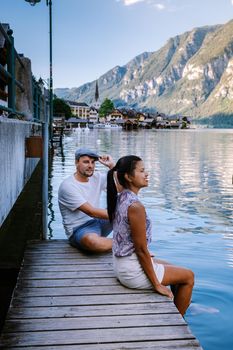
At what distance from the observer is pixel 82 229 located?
656 centimetres

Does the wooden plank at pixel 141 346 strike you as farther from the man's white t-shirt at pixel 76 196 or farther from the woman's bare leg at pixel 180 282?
the man's white t-shirt at pixel 76 196

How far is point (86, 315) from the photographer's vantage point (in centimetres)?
427

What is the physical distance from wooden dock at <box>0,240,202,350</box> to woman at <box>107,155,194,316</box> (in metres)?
0.15

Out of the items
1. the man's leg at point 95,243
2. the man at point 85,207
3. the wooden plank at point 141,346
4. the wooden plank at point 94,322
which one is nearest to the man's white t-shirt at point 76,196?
the man at point 85,207

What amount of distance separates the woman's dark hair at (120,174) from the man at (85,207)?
1.37 metres

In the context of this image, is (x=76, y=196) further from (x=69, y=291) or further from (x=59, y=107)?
(x=59, y=107)

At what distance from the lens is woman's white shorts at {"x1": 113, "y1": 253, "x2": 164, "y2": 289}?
4.81 metres

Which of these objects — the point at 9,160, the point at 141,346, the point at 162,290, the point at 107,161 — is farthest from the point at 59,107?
the point at 141,346

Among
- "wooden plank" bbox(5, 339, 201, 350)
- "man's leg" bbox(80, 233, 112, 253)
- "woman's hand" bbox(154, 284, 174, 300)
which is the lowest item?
"wooden plank" bbox(5, 339, 201, 350)

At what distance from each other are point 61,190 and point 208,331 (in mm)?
2577

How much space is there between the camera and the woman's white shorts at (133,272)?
4812 mm

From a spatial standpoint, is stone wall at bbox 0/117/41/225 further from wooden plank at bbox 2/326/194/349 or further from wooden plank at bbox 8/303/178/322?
wooden plank at bbox 2/326/194/349

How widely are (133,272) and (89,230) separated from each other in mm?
1758

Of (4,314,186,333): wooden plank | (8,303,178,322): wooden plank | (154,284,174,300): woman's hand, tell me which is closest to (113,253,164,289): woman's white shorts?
(154,284,174,300): woman's hand
